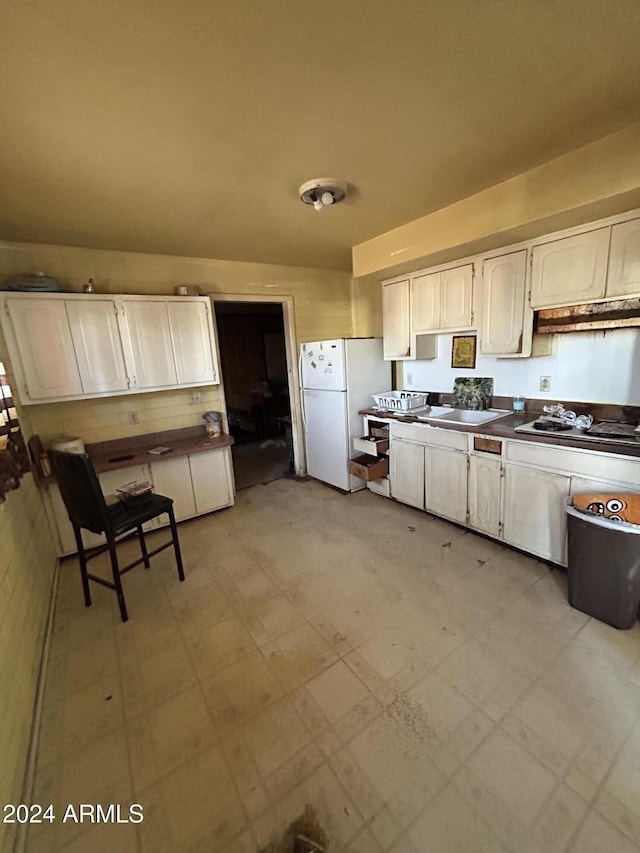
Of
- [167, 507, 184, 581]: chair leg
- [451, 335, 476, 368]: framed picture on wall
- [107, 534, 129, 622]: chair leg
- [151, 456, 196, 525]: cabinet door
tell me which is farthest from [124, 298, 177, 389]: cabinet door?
[451, 335, 476, 368]: framed picture on wall

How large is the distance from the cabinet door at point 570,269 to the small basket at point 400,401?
1323mm

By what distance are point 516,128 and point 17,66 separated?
1942mm

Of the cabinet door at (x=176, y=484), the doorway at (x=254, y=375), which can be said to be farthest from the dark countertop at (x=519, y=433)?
A: the doorway at (x=254, y=375)

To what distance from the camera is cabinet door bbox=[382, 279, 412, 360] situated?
10.8 feet

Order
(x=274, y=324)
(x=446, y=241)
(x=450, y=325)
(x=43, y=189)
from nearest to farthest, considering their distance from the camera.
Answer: (x=43, y=189), (x=446, y=241), (x=450, y=325), (x=274, y=324)

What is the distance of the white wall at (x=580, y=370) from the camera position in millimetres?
2305

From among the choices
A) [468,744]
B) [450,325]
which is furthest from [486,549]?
[450,325]

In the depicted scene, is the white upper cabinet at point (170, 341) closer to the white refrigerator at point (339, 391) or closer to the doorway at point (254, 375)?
Result: the white refrigerator at point (339, 391)

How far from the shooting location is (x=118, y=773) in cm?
134

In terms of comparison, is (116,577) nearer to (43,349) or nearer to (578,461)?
(43,349)

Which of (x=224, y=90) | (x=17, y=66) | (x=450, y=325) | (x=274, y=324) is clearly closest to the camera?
(x=17, y=66)

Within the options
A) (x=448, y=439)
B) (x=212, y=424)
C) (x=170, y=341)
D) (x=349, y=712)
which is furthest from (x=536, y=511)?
(x=170, y=341)

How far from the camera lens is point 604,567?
72.7 inches

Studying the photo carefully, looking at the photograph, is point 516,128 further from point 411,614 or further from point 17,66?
point 411,614
